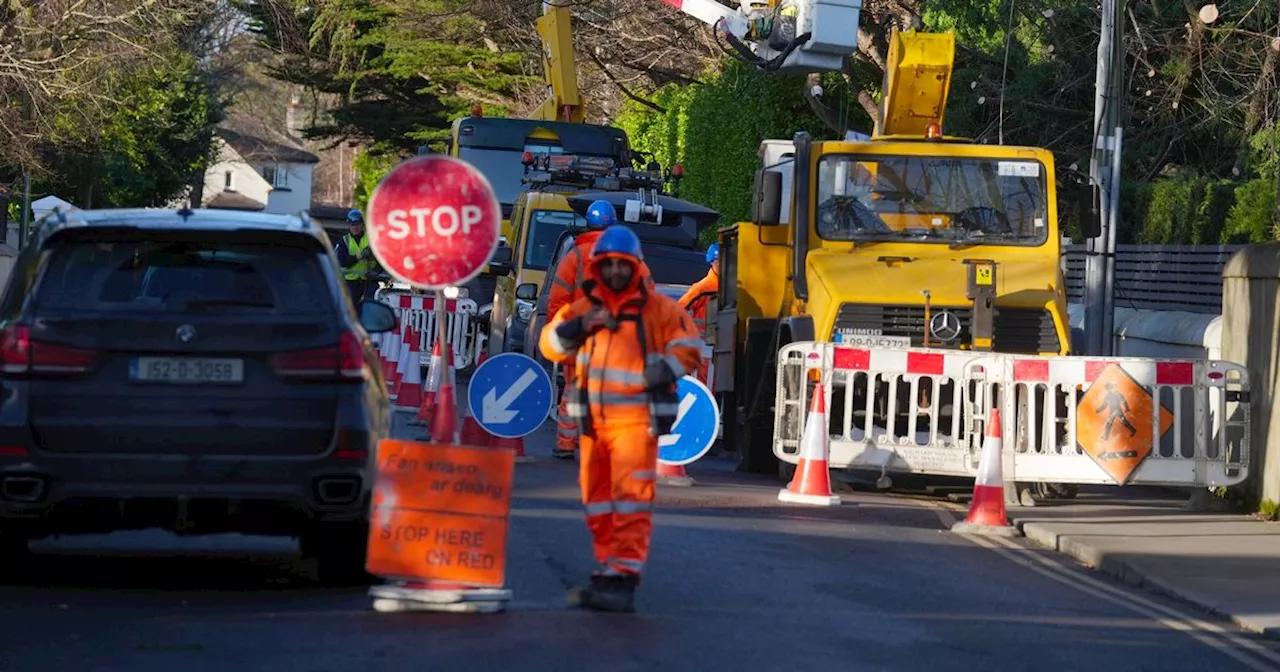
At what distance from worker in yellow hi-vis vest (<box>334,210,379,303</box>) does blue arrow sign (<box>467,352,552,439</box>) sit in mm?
8845

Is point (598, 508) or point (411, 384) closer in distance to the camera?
point (598, 508)

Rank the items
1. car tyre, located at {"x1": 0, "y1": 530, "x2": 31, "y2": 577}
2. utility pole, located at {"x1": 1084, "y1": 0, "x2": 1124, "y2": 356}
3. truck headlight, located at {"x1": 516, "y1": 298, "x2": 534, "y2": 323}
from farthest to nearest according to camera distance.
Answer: truck headlight, located at {"x1": 516, "y1": 298, "x2": 534, "y2": 323}, utility pole, located at {"x1": 1084, "y1": 0, "x2": 1124, "y2": 356}, car tyre, located at {"x1": 0, "y1": 530, "x2": 31, "y2": 577}

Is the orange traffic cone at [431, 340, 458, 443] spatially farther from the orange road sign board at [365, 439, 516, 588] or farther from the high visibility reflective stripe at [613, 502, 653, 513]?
the high visibility reflective stripe at [613, 502, 653, 513]

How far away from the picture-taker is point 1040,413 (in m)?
15.6

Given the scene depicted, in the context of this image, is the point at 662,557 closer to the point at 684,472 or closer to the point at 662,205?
the point at 684,472

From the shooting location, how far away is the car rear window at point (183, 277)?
9922 mm

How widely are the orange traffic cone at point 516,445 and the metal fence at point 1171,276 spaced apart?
7.97m

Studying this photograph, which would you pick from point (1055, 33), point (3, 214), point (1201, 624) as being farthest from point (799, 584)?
point (3, 214)

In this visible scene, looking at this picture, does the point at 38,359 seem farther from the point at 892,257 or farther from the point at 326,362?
the point at 892,257

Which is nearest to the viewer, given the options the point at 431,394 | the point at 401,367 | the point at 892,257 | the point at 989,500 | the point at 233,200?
the point at 989,500

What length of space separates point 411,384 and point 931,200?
686 centimetres

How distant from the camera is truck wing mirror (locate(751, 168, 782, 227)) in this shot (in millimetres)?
16672

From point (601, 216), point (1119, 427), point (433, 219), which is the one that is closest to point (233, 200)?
point (601, 216)

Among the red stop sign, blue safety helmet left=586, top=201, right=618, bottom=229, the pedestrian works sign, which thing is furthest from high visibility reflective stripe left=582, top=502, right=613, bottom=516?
blue safety helmet left=586, top=201, right=618, bottom=229
